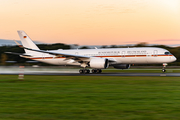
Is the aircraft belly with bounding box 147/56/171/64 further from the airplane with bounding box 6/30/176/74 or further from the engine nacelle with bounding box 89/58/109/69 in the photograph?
the engine nacelle with bounding box 89/58/109/69

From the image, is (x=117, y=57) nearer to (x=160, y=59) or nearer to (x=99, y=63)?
(x=99, y=63)

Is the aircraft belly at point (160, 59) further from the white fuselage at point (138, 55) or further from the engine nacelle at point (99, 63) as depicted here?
the engine nacelle at point (99, 63)

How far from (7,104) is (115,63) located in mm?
26327

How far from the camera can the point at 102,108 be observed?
26.7 feet

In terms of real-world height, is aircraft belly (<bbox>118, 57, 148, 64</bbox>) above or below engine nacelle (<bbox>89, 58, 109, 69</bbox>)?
above

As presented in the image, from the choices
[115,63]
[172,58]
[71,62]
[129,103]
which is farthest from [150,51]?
[129,103]

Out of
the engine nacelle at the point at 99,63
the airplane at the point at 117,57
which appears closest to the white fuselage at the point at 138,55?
the airplane at the point at 117,57

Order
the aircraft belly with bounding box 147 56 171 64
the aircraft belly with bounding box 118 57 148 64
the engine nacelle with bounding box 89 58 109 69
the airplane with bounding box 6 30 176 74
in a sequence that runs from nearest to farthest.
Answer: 1. the engine nacelle with bounding box 89 58 109 69
2. the airplane with bounding box 6 30 176 74
3. the aircraft belly with bounding box 147 56 171 64
4. the aircraft belly with bounding box 118 57 148 64

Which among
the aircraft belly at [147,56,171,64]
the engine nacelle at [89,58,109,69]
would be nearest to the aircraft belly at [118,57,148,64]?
the aircraft belly at [147,56,171,64]

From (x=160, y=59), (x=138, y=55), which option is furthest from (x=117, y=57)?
(x=160, y=59)

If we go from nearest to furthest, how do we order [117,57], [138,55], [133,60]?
[138,55] < [133,60] < [117,57]

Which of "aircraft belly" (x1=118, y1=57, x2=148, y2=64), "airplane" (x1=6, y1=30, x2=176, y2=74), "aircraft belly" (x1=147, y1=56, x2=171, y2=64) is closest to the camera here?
"airplane" (x1=6, y1=30, x2=176, y2=74)

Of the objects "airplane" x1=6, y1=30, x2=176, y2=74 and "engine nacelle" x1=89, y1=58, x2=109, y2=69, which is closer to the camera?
"engine nacelle" x1=89, y1=58, x2=109, y2=69

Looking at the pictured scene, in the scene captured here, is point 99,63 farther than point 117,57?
No
